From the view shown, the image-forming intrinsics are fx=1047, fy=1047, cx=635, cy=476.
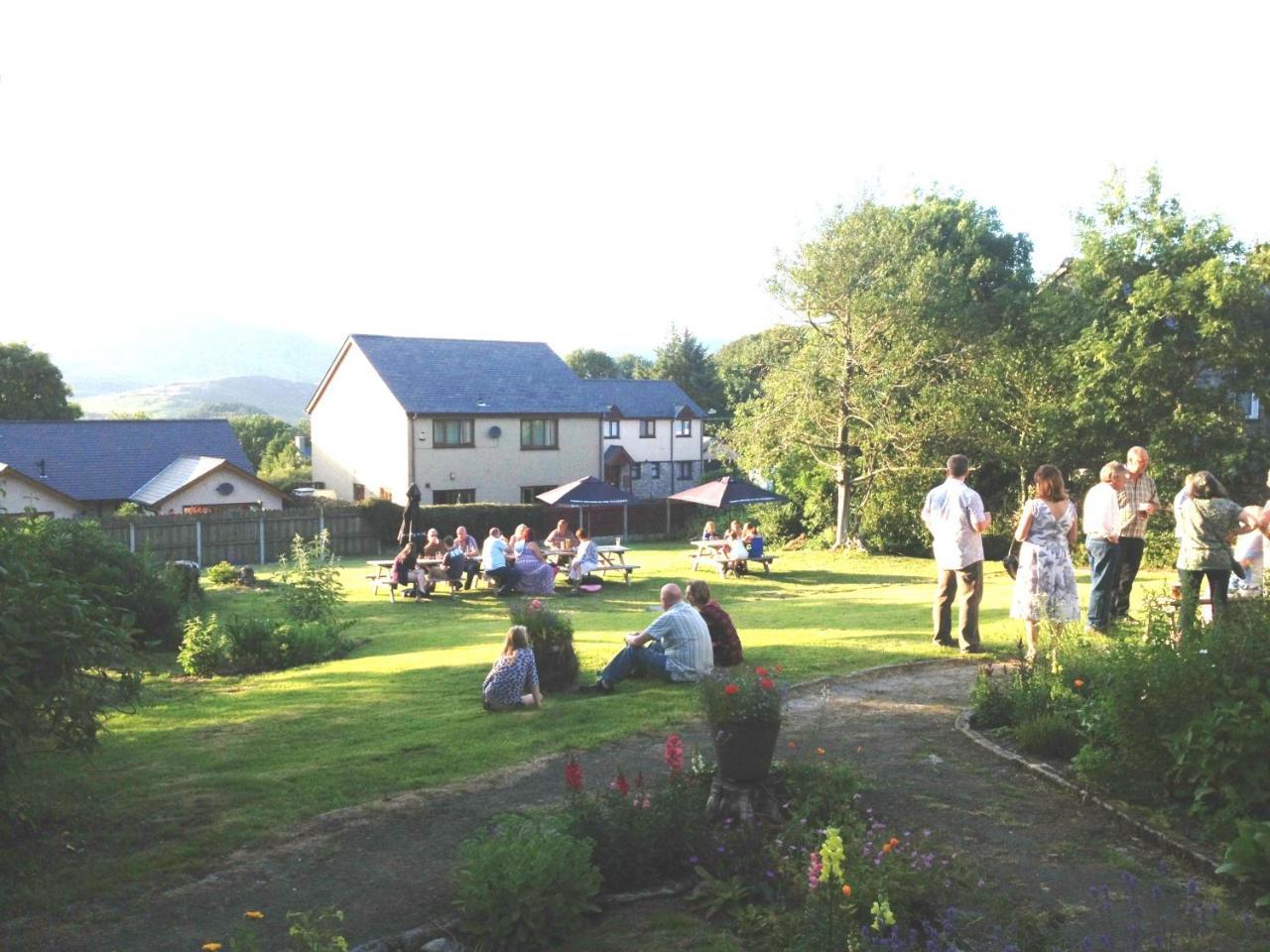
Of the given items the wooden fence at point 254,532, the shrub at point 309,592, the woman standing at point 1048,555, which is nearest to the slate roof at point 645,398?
the wooden fence at point 254,532

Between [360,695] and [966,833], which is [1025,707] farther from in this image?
[360,695]

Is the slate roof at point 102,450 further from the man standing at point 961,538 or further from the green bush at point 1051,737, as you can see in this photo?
the green bush at point 1051,737

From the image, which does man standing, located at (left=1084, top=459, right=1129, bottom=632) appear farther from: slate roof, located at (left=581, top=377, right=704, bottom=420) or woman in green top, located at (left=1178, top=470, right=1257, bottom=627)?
slate roof, located at (left=581, top=377, right=704, bottom=420)

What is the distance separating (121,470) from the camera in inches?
1533

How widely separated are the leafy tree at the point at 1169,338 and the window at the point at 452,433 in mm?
23429

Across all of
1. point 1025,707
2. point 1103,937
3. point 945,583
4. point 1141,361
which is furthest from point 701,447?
point 1103,937

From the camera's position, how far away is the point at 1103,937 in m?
4.09

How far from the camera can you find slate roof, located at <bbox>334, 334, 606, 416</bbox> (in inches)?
1630

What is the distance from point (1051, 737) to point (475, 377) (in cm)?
3865

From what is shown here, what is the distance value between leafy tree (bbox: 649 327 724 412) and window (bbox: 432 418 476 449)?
1187 inches

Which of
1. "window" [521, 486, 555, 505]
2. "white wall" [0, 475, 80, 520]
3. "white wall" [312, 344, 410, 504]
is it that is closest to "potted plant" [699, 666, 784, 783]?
"white wall" [0, 475, 80, 520]

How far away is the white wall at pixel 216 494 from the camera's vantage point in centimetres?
3572

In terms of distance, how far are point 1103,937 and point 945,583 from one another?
7030mm

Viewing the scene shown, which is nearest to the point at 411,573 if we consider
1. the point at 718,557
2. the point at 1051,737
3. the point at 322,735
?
the point at 718,557
